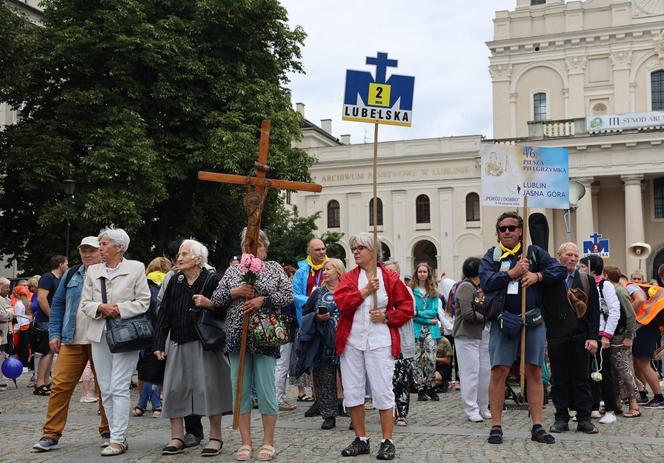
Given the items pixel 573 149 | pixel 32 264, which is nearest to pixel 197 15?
pixel 32 264

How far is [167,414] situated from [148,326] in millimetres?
935

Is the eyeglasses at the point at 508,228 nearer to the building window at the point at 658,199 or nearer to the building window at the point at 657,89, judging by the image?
the building window at the point at 658,199

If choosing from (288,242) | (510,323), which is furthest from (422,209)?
(510,323)

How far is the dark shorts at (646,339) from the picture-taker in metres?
11.8

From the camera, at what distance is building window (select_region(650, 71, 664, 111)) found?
52625mm

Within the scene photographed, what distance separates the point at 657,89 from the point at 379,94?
4916 centimetres

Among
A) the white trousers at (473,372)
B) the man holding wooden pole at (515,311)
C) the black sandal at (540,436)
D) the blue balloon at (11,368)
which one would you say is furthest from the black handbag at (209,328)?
the blue balloon at (11,368)

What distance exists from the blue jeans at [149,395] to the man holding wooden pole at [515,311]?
5003mm

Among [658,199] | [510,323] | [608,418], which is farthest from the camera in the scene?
[658,199]

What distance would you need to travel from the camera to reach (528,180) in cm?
1174

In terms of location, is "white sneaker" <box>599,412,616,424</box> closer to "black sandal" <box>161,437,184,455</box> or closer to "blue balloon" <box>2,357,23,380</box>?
"black sandal" <box>161,437,184,455</box>

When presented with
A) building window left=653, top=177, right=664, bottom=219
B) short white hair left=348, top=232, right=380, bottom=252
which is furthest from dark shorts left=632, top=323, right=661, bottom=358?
building window left=653, top=177, right=664, bottom=219

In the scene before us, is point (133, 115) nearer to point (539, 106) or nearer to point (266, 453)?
point (266, 453)

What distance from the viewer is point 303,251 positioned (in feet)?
128
